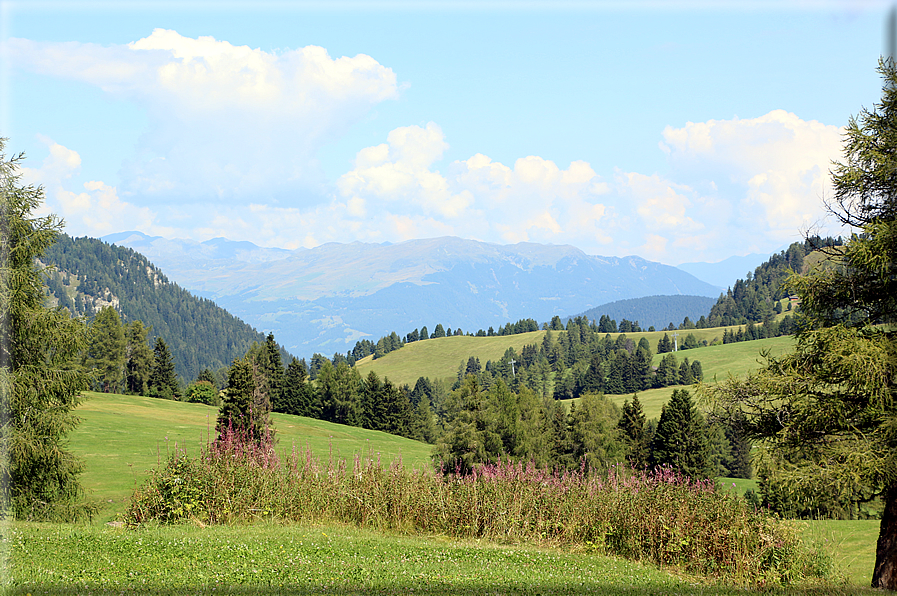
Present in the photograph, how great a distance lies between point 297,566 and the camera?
7.60 m

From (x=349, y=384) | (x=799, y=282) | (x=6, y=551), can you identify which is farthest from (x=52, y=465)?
(x=349, y=384)

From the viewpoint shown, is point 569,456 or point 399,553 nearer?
point 399,553

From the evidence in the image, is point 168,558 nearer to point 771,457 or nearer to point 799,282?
point 771,457

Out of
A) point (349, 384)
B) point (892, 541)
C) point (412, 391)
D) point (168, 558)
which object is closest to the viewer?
point (168, 558)

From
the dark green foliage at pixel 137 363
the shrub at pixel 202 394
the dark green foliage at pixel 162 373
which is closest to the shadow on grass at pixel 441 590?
the shrub at pixel 202 394

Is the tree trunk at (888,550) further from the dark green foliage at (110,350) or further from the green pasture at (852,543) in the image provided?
the dark green foliage at (110,350)

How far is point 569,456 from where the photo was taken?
6197cm

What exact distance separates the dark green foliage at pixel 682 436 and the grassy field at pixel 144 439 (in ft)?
75.8

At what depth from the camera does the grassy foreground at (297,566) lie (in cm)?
679

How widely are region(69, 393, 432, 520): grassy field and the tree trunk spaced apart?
12084mm

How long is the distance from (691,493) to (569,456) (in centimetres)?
5380

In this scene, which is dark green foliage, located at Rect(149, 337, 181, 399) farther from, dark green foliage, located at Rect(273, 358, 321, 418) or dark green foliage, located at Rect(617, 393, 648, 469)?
dark green foliage, located at Rect(617, 393, 648, 469)

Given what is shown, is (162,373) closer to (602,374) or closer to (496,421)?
(496,421)

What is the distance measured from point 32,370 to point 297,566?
11086mm
